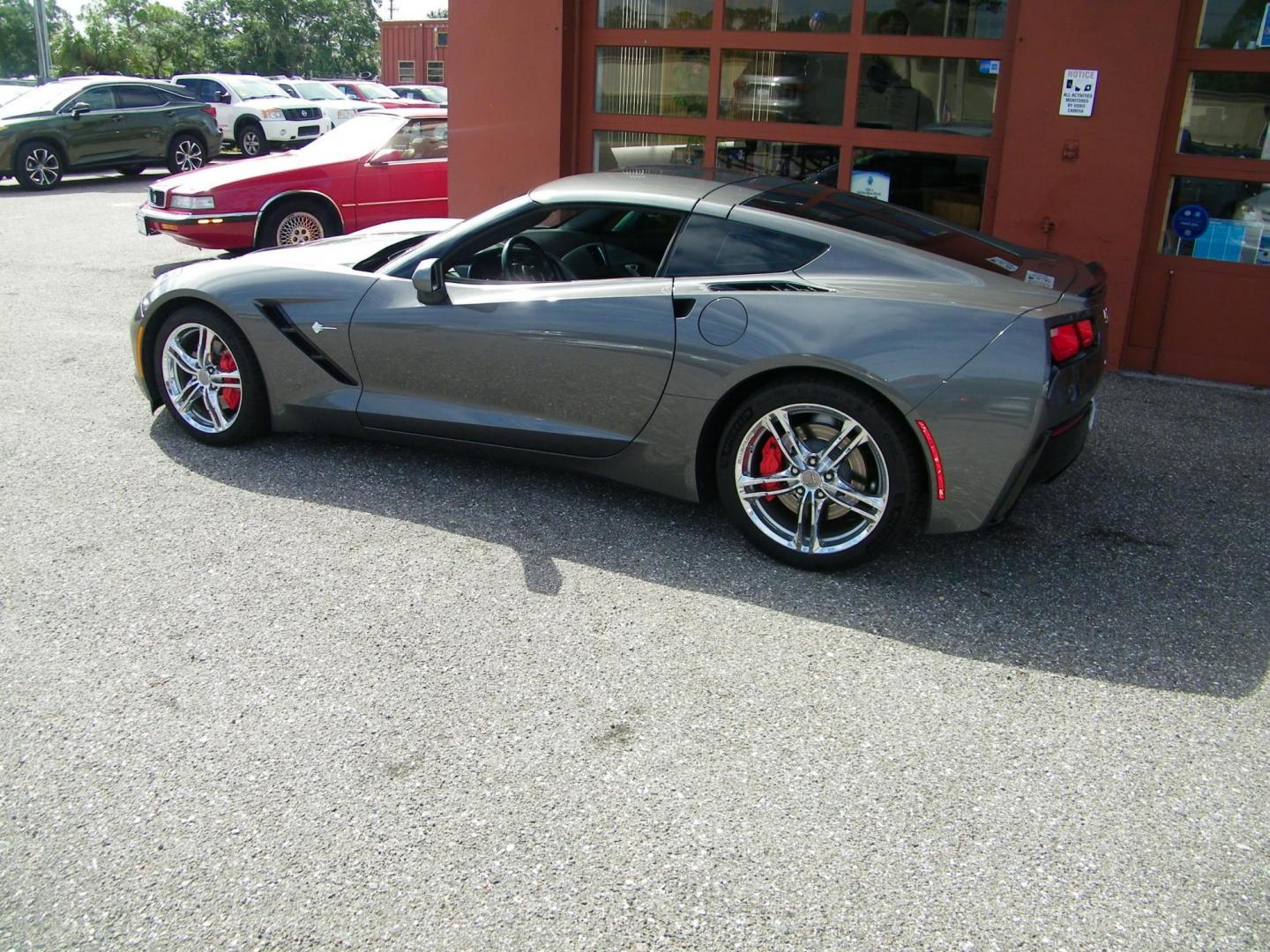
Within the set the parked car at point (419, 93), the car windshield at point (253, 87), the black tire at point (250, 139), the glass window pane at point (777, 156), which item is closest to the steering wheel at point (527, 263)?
the glass window pane at point (777, 156)

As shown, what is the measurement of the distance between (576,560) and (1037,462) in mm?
1710

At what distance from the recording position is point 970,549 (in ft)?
14.9

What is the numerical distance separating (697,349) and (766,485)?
1.89ft

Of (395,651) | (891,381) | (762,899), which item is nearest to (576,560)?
(395,651)

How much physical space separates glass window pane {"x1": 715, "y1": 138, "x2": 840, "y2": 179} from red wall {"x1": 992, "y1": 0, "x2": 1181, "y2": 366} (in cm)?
126

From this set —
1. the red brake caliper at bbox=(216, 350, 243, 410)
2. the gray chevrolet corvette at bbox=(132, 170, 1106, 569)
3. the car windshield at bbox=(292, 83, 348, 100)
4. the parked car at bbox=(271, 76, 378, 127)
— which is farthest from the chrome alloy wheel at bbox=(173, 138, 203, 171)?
the red brake caliper at bbox=(216, 350, 243, 410)

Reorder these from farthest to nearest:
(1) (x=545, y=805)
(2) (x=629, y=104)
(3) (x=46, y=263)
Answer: (3) (x=46, y=263) → (2) (x=629, y=104) → (1) (x=545, y=805)

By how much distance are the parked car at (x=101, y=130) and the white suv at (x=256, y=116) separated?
404cm

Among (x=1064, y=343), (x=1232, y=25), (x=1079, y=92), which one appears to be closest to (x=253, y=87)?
(x=1079, y=92)

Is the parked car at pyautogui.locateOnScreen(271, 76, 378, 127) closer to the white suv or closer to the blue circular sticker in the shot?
the white suv

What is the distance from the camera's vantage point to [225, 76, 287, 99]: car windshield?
24469 mm

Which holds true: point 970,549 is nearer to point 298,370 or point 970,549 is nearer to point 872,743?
point 872,743

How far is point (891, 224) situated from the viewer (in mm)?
4555

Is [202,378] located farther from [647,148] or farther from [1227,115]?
[1227,115]
